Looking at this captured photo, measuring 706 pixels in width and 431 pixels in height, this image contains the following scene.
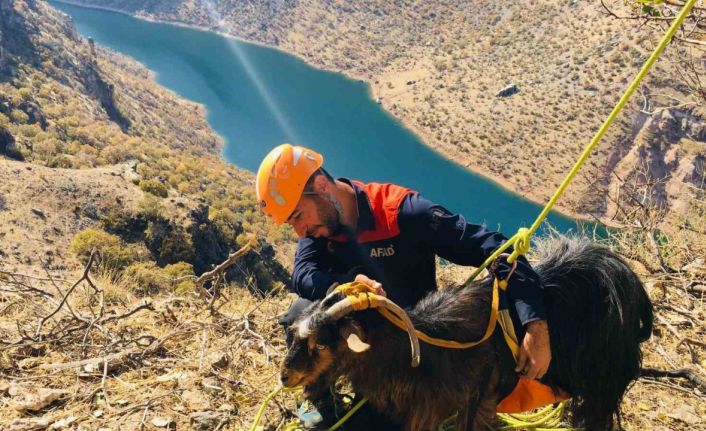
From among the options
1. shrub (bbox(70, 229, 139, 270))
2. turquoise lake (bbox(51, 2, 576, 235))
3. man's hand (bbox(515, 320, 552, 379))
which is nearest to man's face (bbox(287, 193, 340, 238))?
man's hand (bbox(515, 320, 552, 379))

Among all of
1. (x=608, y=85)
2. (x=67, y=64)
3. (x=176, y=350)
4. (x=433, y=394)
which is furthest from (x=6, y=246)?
(x=608, y=85)

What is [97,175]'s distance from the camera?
18062 millimetres

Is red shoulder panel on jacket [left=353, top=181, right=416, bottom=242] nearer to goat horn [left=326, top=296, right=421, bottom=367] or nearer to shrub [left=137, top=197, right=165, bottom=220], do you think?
goat horn [left=326, top=296, right=421, bottom=367]

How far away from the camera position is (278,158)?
296 centimetres

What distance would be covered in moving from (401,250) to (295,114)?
52.2 m

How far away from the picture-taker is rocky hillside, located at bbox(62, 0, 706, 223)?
37.0 m

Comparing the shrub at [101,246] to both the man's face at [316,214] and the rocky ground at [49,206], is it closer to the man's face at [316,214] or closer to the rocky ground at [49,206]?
the rocky ground at [49,206]

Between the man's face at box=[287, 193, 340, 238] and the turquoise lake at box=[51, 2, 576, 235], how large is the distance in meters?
30.9

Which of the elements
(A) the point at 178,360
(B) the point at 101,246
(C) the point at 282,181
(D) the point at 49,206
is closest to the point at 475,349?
(C) the point at 282,181

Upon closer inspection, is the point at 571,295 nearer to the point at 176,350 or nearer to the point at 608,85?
the point at 176,350

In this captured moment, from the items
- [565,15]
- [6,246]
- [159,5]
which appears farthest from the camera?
[159,5]

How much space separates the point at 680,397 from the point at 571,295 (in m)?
1.40

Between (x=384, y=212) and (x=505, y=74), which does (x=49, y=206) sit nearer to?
(x=384, y=212)

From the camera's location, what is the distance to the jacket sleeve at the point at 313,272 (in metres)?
2.94
